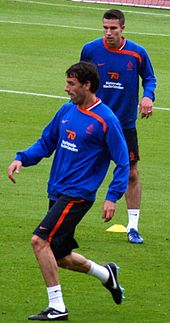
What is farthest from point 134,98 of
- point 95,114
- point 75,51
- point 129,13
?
point 129,13

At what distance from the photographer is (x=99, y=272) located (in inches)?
417

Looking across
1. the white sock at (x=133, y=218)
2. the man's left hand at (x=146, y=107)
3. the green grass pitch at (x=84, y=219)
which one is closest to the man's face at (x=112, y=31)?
the man's left hand at (x=146, y=107)

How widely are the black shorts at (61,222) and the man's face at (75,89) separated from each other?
0.82 m

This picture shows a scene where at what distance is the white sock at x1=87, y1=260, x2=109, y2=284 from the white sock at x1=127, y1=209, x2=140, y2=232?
2.60m

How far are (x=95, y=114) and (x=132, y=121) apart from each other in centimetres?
303

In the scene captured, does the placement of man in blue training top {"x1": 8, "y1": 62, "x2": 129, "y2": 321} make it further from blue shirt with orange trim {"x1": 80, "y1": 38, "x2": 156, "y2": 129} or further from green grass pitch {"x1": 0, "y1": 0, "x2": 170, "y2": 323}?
blue shirt with orange trim {"x1": 80, "y1": 38, "x2": 156, "y2": 129}

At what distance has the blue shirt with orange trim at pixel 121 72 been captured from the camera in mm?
12969

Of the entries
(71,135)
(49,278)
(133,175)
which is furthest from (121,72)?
(49,278)

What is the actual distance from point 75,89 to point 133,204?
11.6 feet

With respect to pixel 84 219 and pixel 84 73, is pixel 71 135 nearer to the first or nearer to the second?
pixel 84 73

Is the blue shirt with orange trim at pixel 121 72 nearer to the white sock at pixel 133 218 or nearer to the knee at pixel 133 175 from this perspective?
the knee at pixel 133 175

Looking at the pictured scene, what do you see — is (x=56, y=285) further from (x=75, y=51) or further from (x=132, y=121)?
(x=75, y=51)

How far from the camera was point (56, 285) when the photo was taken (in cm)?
1004

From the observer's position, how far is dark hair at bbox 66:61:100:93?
33.0 feet
